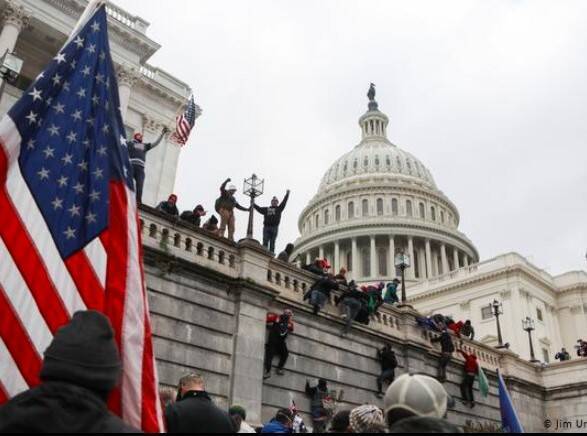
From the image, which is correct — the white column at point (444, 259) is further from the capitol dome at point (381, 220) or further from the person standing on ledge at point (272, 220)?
the person standing on ledge at point (272, 220)

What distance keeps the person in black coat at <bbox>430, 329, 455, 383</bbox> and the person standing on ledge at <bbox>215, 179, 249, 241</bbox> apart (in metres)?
8.76

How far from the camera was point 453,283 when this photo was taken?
65.1 m

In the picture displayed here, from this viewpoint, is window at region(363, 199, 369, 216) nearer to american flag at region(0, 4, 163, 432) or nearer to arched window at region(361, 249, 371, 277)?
arched window at region(361, 249, 371, 277)

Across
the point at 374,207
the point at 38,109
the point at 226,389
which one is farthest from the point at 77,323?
the point at 374,207

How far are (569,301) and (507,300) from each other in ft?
35.2

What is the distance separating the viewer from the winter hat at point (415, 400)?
380 centimetres

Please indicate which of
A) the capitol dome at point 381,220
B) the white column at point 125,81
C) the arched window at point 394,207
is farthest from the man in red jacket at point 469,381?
the arched window at point 394,207

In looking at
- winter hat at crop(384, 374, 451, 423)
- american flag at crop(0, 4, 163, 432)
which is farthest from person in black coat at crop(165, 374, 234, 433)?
winter hat at crop(384, 374, 451, 423)

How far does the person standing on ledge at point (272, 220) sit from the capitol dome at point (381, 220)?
64.4 meters

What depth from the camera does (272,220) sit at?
18.5m

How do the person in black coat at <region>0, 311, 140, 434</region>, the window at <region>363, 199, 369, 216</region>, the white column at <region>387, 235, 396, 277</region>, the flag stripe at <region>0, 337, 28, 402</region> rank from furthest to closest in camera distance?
the window at <region>363, 199, 369, 216</region>
the white column at <region>387, 235, 396, 277</region>
the flag stripe at <region>0, 337, 28, 402</region>
the person in black coat at <region>0, 311, 140, 434</region>

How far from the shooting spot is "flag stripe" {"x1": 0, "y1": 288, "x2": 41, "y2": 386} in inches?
193

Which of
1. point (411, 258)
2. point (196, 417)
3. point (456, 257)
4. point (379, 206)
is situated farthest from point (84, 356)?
point (379, 206)

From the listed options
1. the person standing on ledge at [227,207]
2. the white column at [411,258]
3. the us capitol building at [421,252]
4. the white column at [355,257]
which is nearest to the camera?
the person standing on ledge at [227,207]
